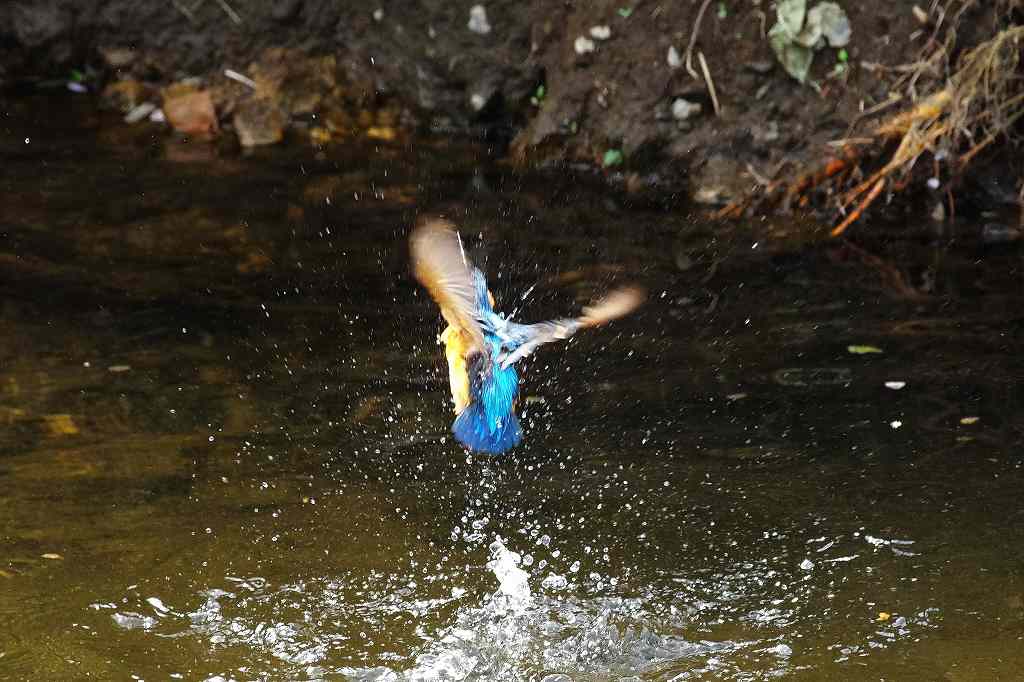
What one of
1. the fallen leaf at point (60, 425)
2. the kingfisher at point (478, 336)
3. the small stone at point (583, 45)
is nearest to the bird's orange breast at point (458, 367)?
the kingfisher at point (478, 336)

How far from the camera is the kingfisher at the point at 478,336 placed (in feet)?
11.0

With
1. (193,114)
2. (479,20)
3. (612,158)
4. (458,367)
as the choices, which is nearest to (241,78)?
(193,114)

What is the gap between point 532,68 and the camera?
23.6ft

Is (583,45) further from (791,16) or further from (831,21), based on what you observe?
(831,21)

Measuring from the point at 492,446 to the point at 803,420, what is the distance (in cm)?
132

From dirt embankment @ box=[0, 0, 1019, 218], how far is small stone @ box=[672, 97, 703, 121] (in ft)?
0.03

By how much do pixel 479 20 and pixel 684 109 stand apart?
142cm

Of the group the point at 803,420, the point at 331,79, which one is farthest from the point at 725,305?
the point at 331,79

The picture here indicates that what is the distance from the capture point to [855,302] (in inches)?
210

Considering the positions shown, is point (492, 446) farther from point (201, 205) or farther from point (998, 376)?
point (201, 205)

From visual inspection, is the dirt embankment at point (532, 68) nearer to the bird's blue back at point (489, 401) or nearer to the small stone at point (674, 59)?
the small stone at point (674, 59)

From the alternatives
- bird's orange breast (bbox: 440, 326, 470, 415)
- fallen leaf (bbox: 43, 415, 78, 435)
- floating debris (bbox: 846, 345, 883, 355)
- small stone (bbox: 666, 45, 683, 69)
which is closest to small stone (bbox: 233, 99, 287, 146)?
small stone (bbox: 666, 45, 683, 69)

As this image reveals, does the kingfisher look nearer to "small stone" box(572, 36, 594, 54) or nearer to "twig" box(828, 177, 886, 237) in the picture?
"twig" box(828, 177, 886, 237)

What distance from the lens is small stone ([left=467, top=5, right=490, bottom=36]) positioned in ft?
23.8
